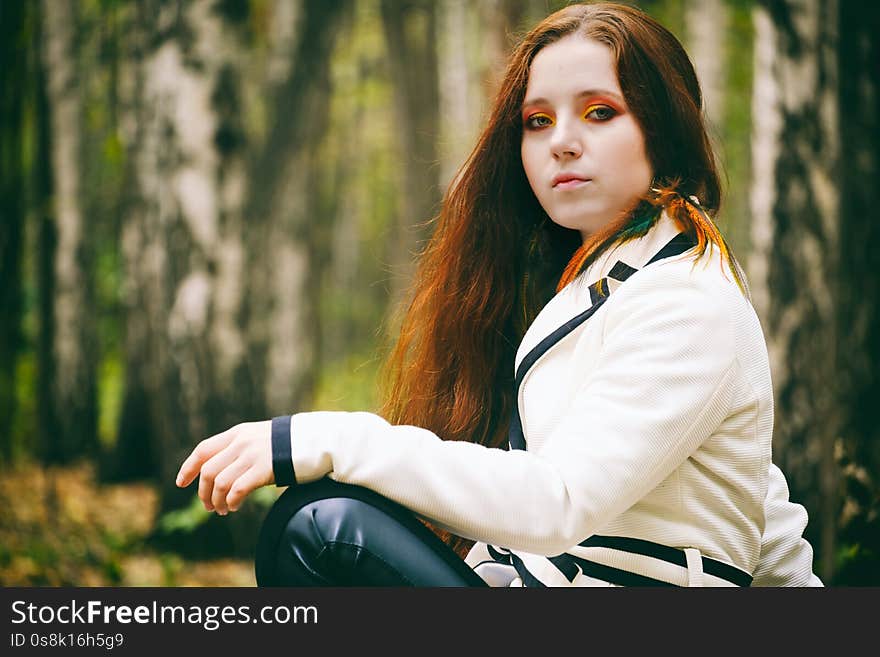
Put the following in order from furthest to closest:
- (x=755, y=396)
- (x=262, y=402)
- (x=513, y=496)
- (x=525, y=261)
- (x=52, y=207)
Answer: (x=52, y=207) < (x=262, y=402) < (x=525, y=261) < (x=755, y=396) < (x=513, y=496)

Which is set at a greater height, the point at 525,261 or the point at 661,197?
the point at 661,197

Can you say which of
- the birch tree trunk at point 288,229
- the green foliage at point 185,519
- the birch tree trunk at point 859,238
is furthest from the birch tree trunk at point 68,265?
the birch tree trunk at point 859,238

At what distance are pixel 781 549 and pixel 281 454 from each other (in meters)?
Answer: 1.10

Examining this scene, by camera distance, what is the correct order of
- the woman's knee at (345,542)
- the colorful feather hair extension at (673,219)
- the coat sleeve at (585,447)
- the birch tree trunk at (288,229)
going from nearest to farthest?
the coat sleeve at (585,447), the woman's knee at (345,542), the colorful feather hair extension at (673,219), the birch tree trunk at (288,229)

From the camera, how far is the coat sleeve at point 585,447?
169cm

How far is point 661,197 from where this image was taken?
2.01 m

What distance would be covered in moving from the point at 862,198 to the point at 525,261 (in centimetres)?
258

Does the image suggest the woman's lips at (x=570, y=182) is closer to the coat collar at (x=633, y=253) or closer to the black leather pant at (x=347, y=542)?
the coat collar at (x=633, y=253)

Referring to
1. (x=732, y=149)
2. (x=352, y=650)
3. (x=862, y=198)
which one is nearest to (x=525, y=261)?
(x=352, y=650)

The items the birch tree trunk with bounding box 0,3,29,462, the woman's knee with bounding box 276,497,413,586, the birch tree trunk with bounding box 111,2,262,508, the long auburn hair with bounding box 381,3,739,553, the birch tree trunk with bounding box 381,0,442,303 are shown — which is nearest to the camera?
the woman's knee with bounding box 276,497,413,586

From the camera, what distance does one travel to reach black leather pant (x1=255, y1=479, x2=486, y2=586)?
179 centimetres

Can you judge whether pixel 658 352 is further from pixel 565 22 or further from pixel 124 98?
pixel 124 98

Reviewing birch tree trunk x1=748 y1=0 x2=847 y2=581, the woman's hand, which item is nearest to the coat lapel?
the woman's hand

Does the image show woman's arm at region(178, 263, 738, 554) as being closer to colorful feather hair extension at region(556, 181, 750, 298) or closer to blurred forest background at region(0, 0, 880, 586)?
colorful feather hair extension at region(556, 181, 750, 298)
